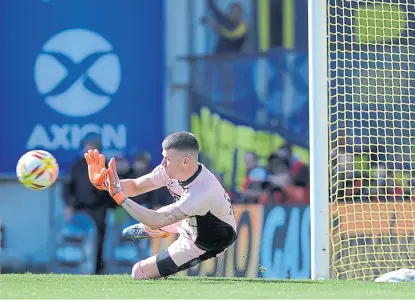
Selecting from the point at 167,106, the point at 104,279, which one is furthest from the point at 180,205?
the point at 167,106

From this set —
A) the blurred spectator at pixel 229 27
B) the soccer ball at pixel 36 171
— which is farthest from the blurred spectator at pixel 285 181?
the soccer ball at pixel 36 171

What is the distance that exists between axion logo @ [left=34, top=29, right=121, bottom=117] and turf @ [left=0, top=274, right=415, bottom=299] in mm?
9103

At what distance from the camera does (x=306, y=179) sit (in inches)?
670

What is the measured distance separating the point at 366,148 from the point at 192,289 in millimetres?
5699

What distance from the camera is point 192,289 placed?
28.2 feet

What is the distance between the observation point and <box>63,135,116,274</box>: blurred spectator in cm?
1534

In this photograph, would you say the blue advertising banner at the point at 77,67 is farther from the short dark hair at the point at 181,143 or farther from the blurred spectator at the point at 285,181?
the short dark hair at the point at 181,143

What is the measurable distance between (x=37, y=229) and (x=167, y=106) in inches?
115

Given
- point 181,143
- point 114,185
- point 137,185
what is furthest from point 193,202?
point 137,185

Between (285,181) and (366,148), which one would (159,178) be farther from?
(285,181)

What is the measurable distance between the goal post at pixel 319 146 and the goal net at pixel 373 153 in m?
→ 1.06

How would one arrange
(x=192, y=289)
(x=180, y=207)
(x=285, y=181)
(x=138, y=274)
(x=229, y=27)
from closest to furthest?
(x=192, y=289) < (x=180, y=207) < (x=138, y=274) < (x=285, y=181) < (x=229, y=27)

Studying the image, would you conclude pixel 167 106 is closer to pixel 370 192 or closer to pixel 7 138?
pixel 7 138

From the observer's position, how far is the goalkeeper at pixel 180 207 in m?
9.10
